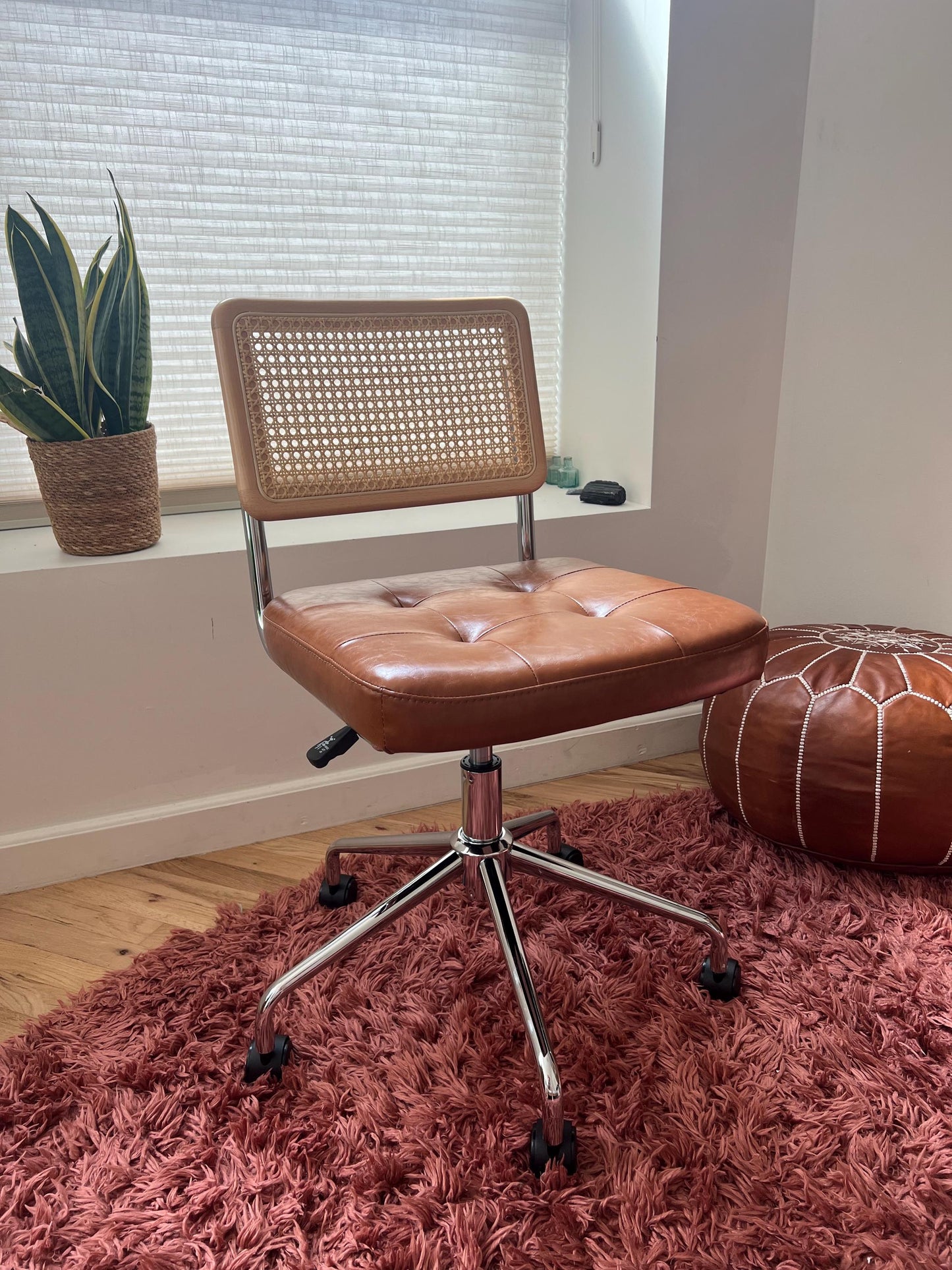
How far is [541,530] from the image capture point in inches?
65.8

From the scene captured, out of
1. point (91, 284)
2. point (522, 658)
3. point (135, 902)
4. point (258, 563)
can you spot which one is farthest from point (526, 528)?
point (135, 902)

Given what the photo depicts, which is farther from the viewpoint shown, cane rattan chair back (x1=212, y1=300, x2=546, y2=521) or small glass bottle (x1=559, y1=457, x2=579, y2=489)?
small glass bottle (x1=559, y1=457, x2=579, y2=489)

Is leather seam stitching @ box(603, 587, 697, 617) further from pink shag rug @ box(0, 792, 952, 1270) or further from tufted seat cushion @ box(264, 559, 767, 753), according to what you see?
pink shag rug @ box(0, 792, 952, 1270)

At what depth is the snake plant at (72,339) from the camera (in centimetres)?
130

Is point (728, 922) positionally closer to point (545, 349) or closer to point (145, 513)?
point (145, 513)

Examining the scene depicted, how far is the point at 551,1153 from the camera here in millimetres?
928

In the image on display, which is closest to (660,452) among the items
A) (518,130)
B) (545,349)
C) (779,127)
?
(545,349)

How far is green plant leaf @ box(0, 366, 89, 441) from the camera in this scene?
1312mm

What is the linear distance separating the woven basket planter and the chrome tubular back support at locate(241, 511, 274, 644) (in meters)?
0.35

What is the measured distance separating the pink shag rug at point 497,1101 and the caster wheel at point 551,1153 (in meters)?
0.01

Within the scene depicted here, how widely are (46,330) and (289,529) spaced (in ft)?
1.61

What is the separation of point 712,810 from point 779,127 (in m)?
1.25

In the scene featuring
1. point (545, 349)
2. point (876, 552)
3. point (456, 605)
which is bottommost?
point (876, 552)

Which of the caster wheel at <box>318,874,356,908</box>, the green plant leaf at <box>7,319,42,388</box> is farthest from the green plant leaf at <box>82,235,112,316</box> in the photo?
the caster wheel at <box>318,874,356,908</box>
